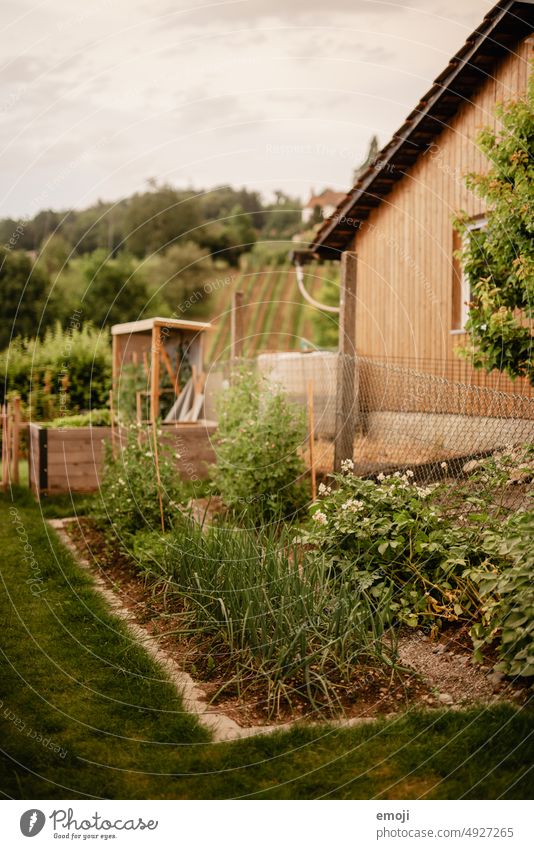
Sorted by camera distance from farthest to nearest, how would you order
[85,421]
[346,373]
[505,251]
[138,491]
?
[85,421], [346,373], [138,491], [505,251]

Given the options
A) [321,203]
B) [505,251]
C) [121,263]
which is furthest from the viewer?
[121,263]

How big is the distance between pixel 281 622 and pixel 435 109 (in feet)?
25.1

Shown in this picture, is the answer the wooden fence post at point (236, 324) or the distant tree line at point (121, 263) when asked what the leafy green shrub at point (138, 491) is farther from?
the distant tree line at point (121, 263)

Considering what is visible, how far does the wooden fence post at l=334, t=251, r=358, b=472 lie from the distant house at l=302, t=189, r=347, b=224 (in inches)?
231

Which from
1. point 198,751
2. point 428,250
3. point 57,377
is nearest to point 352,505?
point 198,751

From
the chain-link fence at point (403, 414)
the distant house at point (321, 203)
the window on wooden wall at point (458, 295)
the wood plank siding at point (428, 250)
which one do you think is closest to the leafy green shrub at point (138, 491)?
the chain-link fence at point (403, 414)

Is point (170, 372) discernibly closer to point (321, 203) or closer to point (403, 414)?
point (403, 414)

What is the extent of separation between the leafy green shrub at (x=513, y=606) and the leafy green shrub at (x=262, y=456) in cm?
295

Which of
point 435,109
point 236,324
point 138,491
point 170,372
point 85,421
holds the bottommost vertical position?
point 138,491

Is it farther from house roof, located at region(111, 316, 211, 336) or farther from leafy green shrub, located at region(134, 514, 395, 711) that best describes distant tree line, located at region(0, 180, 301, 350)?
leafy green shrub, located at region(134, 514, 395, 711)

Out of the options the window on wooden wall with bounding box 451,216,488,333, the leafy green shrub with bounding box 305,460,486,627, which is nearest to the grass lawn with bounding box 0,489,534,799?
the leafy green shrub with bounding box 305,460,486,627

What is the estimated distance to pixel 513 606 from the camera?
3.70m

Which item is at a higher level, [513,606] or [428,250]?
[428,250]
